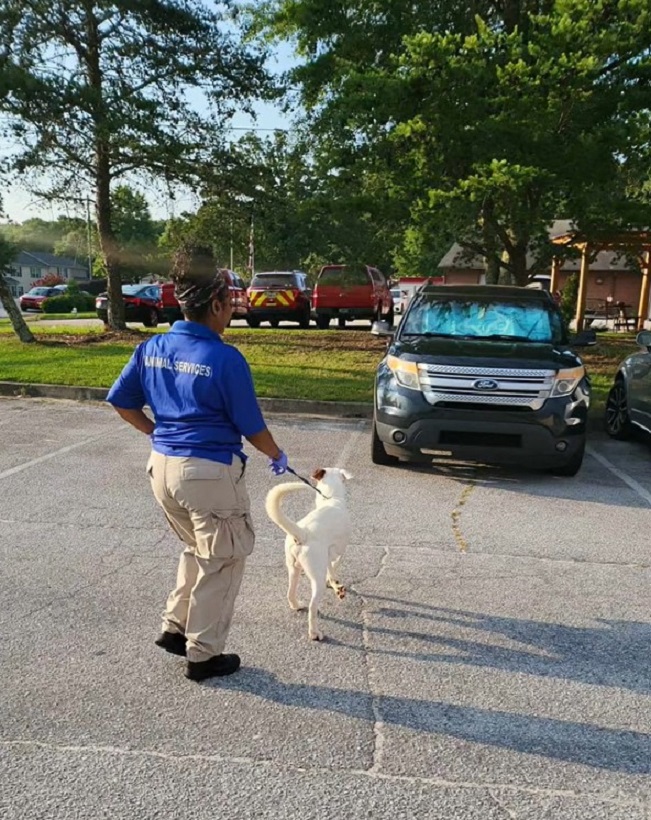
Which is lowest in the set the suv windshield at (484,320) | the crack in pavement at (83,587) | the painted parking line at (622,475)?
the painted parking line at (622,475)

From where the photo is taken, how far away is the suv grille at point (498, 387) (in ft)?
20.5

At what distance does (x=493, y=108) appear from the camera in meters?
10.3

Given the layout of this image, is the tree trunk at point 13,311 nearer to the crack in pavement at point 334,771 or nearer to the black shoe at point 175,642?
the black shoe at point 175,642

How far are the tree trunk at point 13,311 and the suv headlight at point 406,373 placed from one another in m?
10.9

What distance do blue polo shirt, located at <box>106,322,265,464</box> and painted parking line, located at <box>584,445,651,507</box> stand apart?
4.45 metres

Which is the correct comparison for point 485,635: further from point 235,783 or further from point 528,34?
point 528,34

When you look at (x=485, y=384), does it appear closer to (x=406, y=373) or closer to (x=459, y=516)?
(x=406, y=373)

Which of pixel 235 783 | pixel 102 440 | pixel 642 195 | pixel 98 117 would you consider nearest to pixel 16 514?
pixel 102 440

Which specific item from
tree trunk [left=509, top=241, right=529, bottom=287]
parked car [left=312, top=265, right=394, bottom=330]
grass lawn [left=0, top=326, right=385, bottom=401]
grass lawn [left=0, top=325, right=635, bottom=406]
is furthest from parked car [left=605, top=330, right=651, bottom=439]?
parked car [left=312, top=265, right=394, bottom=330]

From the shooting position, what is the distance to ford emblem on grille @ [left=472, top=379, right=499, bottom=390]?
246 inches

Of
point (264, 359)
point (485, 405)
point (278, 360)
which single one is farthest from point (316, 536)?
point (264, 359)

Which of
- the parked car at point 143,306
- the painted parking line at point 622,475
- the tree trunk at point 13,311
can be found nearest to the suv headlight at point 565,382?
the painted parking line at point 622,475

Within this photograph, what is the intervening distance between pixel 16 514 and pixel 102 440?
2619mm

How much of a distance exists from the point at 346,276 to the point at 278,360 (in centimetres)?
438
